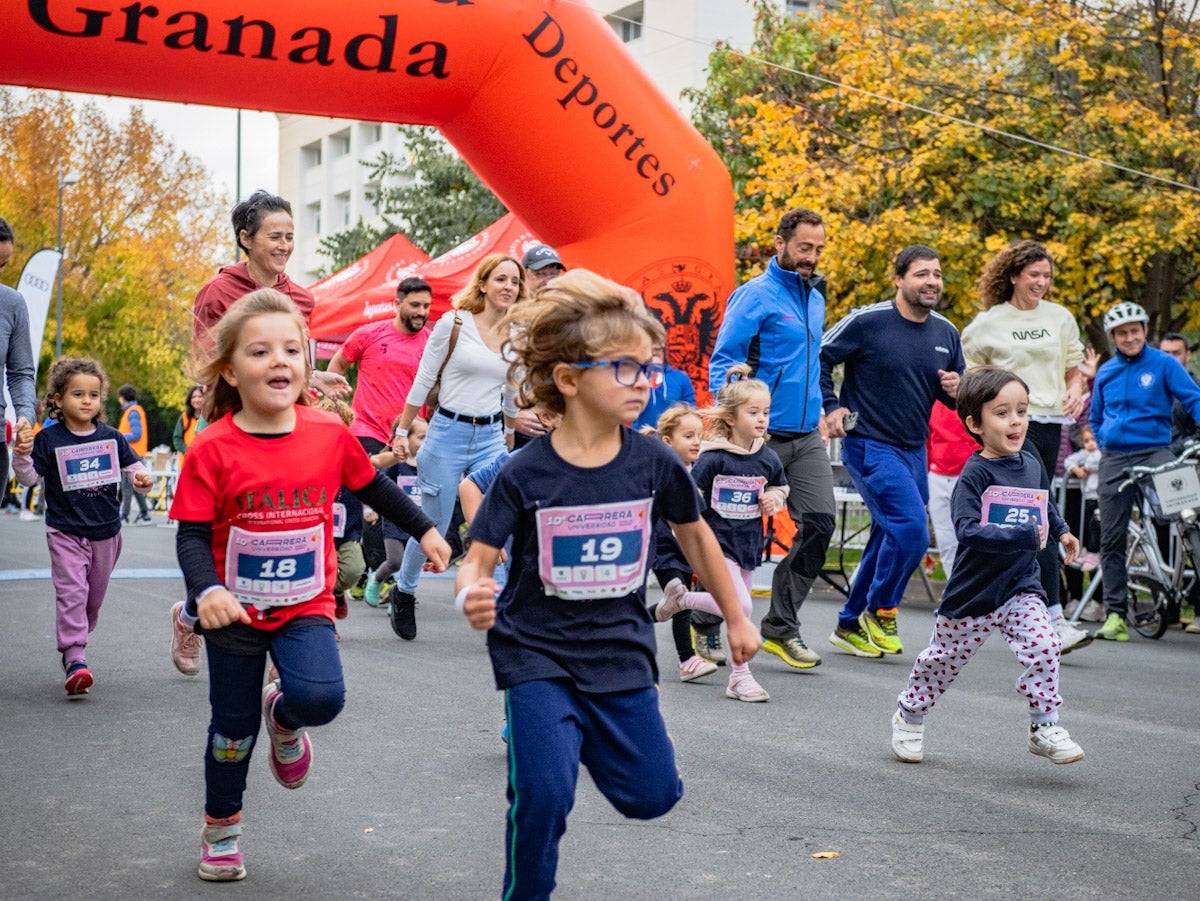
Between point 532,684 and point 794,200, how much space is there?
14.1 meters

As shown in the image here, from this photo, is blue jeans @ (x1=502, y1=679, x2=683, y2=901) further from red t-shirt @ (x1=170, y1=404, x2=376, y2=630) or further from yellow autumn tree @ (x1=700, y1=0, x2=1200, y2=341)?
yellow autumn tree @ (x1=700, y1=0, x2=1200, y2=341)

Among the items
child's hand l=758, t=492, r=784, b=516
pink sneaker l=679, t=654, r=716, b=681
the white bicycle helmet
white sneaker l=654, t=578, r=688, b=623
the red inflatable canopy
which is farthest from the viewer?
the red inflatable canopy

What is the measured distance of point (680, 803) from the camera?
4.88 m

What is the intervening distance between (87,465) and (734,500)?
2.91 metres

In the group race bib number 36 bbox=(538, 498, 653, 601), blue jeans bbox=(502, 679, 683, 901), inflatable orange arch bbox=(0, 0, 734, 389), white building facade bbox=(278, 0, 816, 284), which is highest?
white building facade bbox=(278, 0, 816, 284)

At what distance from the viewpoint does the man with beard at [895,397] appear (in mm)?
7965

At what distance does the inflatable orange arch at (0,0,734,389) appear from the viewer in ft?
31.8

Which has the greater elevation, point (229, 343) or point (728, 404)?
point (229, 343)

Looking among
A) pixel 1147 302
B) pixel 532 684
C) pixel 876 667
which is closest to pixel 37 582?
pixel 876 667

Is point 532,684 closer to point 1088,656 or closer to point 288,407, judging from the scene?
point 288,407

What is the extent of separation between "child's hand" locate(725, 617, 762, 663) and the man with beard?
4.26 meters

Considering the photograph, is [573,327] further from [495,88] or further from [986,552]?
[495,88]

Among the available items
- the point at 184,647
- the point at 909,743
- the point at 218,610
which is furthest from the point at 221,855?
the point at 909,743

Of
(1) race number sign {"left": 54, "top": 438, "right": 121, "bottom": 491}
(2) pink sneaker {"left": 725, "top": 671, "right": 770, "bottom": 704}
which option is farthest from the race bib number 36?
(1) race number sign {"left": 54, "top": 438, "right": 121, "bottom": 491}
